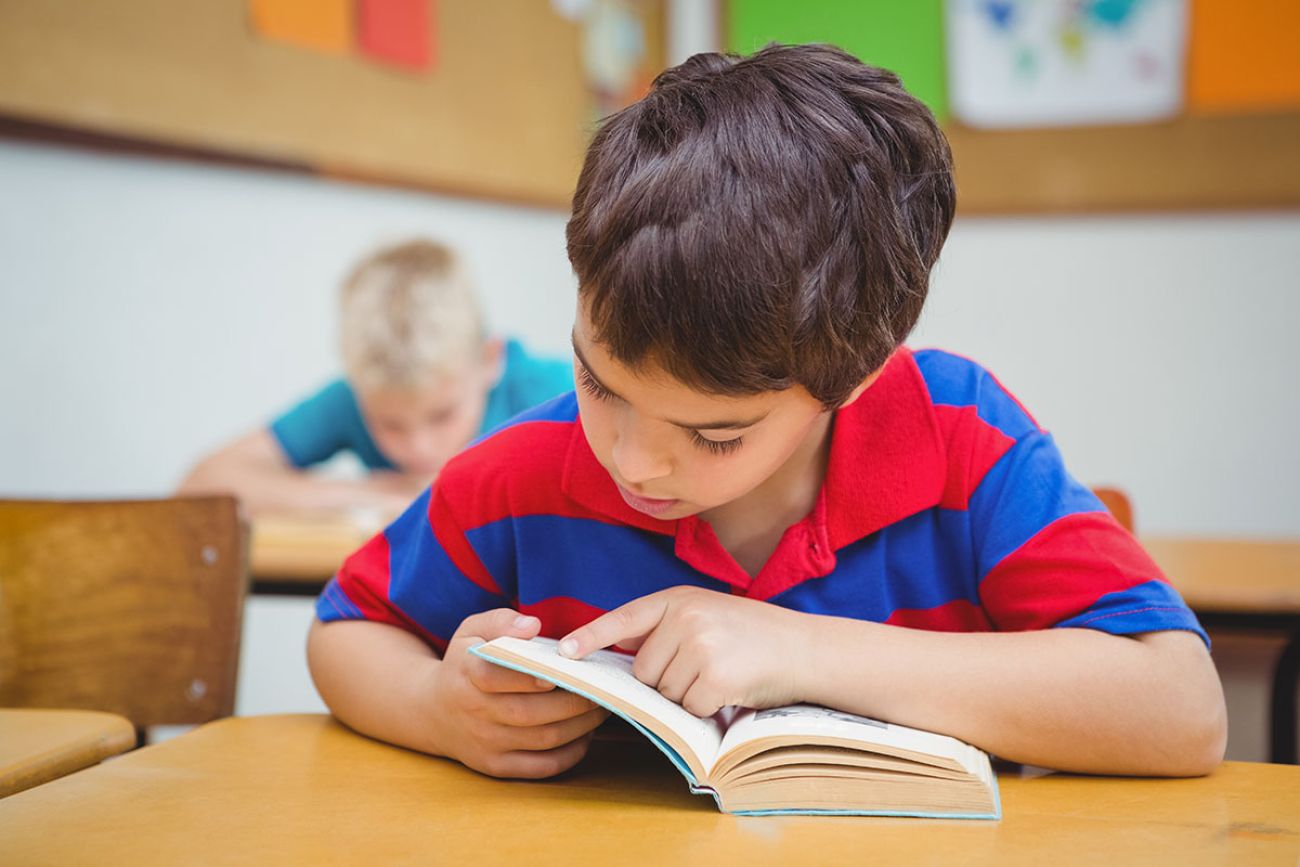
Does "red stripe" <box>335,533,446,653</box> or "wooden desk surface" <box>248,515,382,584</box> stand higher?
"red stripe" <box>335,533,446,653</box>

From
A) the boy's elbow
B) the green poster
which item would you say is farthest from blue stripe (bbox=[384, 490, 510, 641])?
the green poster

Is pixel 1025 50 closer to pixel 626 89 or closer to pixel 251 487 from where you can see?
pixel 626 89

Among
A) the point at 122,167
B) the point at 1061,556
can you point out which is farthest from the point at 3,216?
the point at 1061,556

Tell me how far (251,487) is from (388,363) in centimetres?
36

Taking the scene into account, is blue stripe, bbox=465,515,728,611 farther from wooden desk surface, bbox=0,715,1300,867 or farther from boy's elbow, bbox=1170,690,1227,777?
boy's elbow, bbox=1170,690,1227,777

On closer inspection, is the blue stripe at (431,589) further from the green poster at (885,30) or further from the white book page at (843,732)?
the green poster at (885,30)

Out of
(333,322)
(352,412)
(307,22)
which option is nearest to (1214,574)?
(352,412)

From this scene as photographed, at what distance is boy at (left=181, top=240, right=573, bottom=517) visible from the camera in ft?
7.50

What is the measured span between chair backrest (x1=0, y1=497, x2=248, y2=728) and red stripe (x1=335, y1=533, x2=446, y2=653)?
29 cm

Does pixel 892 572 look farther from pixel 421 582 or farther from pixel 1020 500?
pixel 421 582

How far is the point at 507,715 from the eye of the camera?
752mm

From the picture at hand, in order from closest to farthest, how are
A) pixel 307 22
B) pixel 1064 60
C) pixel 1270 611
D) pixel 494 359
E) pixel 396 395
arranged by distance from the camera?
pixel 1270 611, pixel 396 395, pixel 494 359, pixel 307 22, pixel 1064 60

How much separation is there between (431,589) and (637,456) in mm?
255

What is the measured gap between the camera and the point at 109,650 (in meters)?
1.22
